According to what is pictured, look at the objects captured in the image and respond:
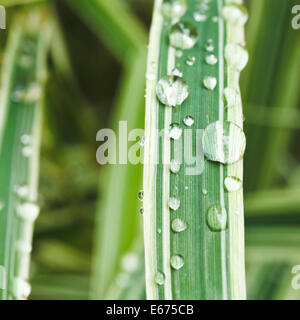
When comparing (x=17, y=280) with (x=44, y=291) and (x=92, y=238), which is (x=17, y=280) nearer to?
(x=44, y=291)

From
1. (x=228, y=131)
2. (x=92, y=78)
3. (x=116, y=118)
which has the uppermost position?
(x=92, y=78)

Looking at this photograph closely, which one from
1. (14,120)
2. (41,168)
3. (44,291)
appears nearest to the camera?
(14,120)

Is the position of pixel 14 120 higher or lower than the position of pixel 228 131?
higher

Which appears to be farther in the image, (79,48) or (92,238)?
(79,48)

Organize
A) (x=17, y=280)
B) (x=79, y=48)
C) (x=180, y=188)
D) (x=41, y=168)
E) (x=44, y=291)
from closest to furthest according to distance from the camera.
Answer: (x=180, y=188), (x=17, y=280), (x=44, y=291), (x=41, y=168), (x=79, y=48)

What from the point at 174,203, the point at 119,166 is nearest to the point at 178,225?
the point at 174,203

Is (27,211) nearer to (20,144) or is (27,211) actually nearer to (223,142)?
→ (20,144)

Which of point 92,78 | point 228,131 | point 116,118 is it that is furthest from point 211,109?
point 92,78
